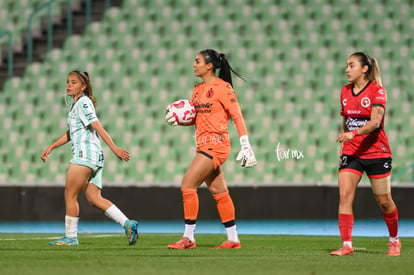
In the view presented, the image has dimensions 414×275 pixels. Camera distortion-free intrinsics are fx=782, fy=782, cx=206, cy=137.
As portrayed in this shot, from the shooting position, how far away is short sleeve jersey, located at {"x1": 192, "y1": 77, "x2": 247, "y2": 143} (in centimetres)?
720

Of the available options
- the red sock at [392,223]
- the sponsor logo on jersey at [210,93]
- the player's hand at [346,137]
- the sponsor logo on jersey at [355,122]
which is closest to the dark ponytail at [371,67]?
the sponsor logo on jersey at [355,122]

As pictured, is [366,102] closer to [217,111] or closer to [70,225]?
[217,111]

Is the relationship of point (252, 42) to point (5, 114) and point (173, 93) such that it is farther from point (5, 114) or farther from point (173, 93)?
point (5, 114)

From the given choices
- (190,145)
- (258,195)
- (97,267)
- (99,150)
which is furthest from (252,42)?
(97,267)

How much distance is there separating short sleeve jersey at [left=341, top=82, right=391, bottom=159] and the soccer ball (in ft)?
4.69

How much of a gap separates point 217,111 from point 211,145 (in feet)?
1.07

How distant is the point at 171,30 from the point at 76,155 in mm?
9414

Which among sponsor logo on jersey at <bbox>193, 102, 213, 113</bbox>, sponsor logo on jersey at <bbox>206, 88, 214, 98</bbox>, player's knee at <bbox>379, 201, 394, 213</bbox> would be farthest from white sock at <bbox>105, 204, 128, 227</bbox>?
player's knee at <bbox>379, 201, 394, 213</bbox>

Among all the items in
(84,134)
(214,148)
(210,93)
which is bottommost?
(214,148)

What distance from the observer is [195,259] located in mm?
6238

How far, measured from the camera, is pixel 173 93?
50.6ft

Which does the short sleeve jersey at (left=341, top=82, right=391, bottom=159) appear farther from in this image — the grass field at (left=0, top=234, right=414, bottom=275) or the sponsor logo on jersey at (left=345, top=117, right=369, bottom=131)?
the grass field at (left=0, top=234, right=414, bottom=275)

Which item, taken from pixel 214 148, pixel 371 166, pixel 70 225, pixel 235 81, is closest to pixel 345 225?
pixel 371 166

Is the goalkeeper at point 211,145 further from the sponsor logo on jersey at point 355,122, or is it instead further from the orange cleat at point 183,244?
the sponsor logo on jersey at point 355,122
